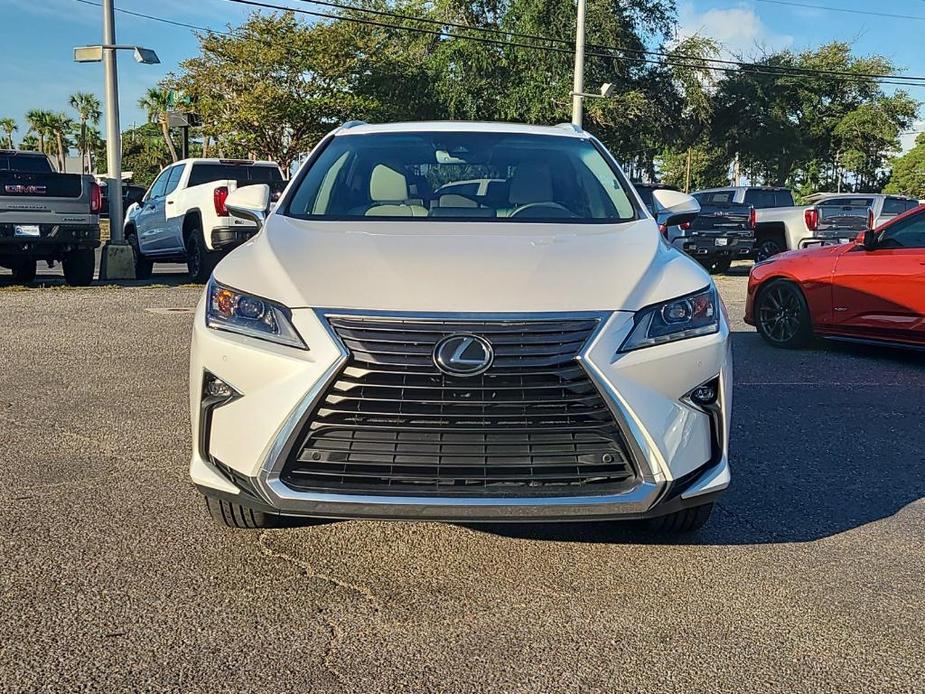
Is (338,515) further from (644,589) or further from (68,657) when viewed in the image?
(644,589)

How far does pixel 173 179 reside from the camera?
1467cm

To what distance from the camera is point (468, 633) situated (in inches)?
117

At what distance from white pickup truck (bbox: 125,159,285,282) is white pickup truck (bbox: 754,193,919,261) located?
9.73 metres

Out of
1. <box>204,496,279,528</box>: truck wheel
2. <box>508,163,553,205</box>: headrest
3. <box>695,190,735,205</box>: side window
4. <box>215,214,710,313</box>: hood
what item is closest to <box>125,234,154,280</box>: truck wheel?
<box>695,190,735,205</box>: side window

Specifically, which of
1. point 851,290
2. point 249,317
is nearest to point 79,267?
point 851,290

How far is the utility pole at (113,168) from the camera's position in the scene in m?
15.1

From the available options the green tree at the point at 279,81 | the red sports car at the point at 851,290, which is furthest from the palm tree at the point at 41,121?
the red sports car at the point at 851,290

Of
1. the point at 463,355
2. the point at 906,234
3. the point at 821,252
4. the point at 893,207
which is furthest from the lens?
the point at 893,207

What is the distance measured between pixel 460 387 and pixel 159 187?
1332 cm

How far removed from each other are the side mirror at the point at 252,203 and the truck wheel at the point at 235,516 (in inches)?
61.4

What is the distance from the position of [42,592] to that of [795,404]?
193 inches

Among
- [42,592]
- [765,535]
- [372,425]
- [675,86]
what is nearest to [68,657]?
[42,592]

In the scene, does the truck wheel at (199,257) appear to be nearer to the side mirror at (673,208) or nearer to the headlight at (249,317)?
the side mirror at (673,208)

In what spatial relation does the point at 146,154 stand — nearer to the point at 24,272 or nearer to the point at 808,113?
the point at 808,113
